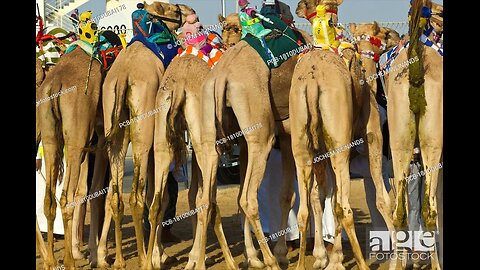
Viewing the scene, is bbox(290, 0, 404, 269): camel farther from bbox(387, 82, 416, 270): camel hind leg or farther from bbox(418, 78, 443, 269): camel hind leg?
bbox(418, 78, 443, 269): camel hind leg

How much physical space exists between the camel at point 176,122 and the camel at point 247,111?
26 centimetres

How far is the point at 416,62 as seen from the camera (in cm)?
979

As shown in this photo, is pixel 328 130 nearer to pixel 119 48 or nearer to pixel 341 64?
pixel 341 64

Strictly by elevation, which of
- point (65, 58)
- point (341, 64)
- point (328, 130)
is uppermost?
point (65, 58)

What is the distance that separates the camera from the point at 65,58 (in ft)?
37.8

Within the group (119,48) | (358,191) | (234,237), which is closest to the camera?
(119,48)

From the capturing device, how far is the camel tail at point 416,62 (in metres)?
9.72

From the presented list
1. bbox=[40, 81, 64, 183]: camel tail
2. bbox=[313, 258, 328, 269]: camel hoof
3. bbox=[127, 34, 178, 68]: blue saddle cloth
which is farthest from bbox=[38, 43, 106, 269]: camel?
bbox=[313, 258, 328, 269]: camel hoof

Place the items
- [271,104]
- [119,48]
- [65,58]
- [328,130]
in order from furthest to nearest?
[119,48] < [65,58] < [271,104] < [328,130]

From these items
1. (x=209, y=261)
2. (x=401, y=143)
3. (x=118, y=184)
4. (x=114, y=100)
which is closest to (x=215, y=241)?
(x=209, y=261)

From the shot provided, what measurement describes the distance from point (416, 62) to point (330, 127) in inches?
43.3

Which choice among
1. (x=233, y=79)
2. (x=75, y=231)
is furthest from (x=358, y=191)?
(x=233, y=79)

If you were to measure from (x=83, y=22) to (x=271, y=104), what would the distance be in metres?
2.89

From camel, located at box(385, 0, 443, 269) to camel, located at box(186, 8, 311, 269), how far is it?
1.36 meters
